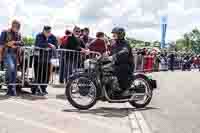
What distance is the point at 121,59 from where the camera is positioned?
1038 cm

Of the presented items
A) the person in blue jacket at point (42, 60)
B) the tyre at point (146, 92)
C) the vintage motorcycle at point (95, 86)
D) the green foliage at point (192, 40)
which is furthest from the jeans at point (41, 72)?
the green foliage at point (192, 40)

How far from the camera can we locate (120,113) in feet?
32.7

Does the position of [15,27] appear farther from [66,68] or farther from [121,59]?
[66,68]

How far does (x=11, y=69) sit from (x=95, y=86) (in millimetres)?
2365

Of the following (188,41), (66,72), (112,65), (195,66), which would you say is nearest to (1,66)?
(66,72)

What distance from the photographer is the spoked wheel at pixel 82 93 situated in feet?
33.0

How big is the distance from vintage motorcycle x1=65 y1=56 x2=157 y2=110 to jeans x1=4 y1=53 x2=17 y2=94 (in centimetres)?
180

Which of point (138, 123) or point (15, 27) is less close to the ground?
point (15, 27)

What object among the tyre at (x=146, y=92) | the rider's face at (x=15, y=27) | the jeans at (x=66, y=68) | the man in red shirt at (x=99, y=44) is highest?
the rider's face at (x=15, y=27)

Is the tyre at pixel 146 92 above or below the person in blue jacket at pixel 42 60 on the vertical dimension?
below

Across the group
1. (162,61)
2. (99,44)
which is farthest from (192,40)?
(99,44)

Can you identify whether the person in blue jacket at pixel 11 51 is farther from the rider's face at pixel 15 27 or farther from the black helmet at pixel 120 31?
the black helmet at pixel 120 31

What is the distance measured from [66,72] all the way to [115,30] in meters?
3.70

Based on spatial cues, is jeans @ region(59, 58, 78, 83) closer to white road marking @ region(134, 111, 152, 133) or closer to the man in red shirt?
the man in red shirt
